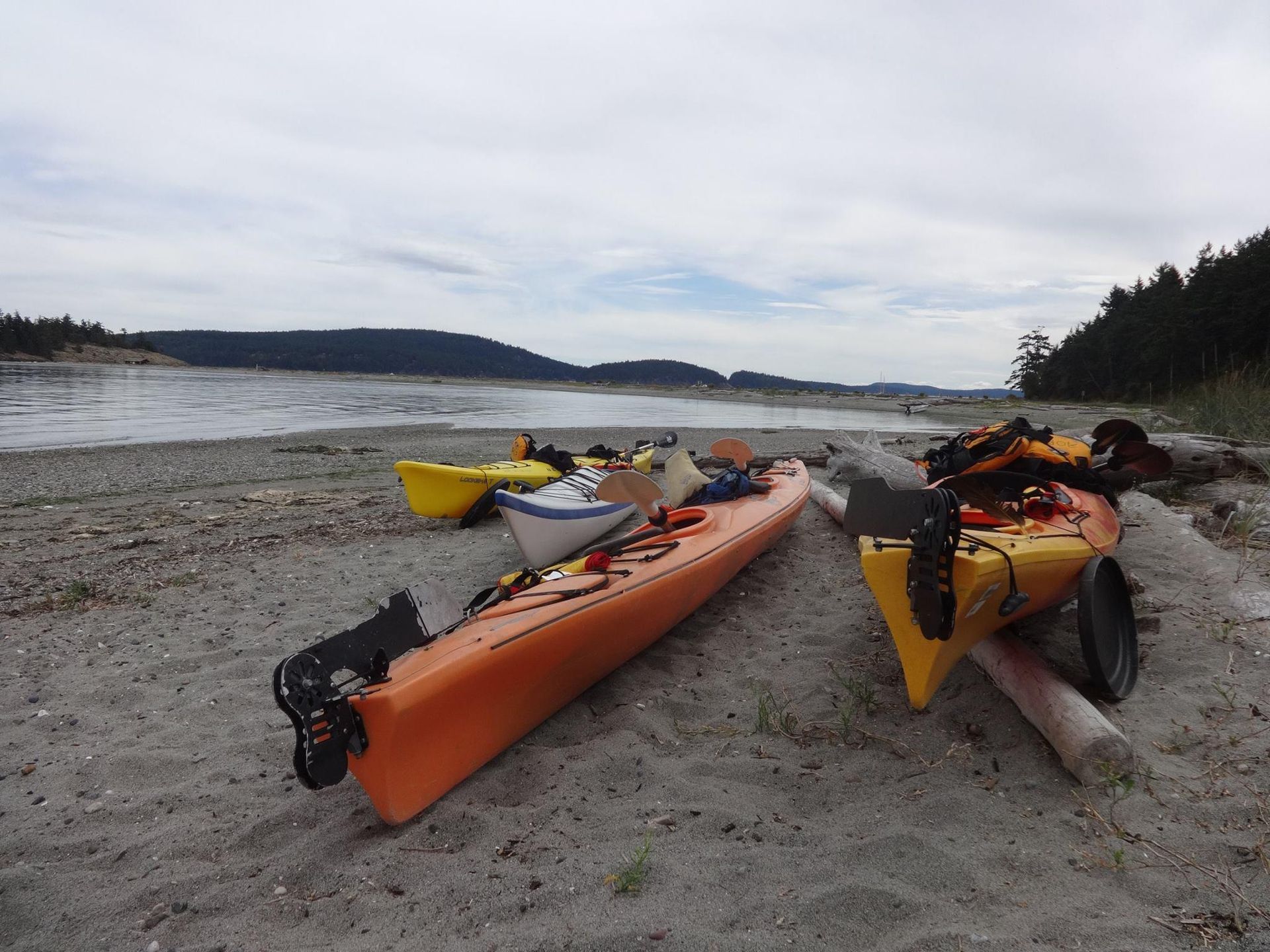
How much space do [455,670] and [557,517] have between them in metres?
3.11

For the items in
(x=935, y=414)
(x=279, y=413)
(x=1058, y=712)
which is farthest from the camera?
(x=935, y=414)

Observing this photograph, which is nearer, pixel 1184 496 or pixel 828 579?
pixel 828 579

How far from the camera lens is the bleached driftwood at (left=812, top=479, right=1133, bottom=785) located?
7.60 feet

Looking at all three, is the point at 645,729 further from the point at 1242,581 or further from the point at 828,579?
the point at 1242,581

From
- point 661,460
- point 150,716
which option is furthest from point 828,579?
point 661,460

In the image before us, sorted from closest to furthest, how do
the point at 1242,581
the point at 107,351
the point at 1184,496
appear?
the point at 1242,581, the point at 1184,496, the point at 107,351

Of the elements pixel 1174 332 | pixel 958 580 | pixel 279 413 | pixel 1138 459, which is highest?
pixel 1174 332

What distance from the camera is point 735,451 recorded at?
6.52m

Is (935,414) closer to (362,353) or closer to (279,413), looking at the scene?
(279,413)

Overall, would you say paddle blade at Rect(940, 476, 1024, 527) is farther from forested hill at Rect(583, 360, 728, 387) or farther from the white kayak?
forested hill at Rect(583, 360, 728, 387)

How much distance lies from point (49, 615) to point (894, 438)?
51.5ft

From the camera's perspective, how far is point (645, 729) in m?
3.14

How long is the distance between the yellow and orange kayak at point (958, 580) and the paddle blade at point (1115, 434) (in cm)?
201

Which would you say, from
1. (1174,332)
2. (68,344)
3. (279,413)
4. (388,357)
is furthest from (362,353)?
(1174,332)
